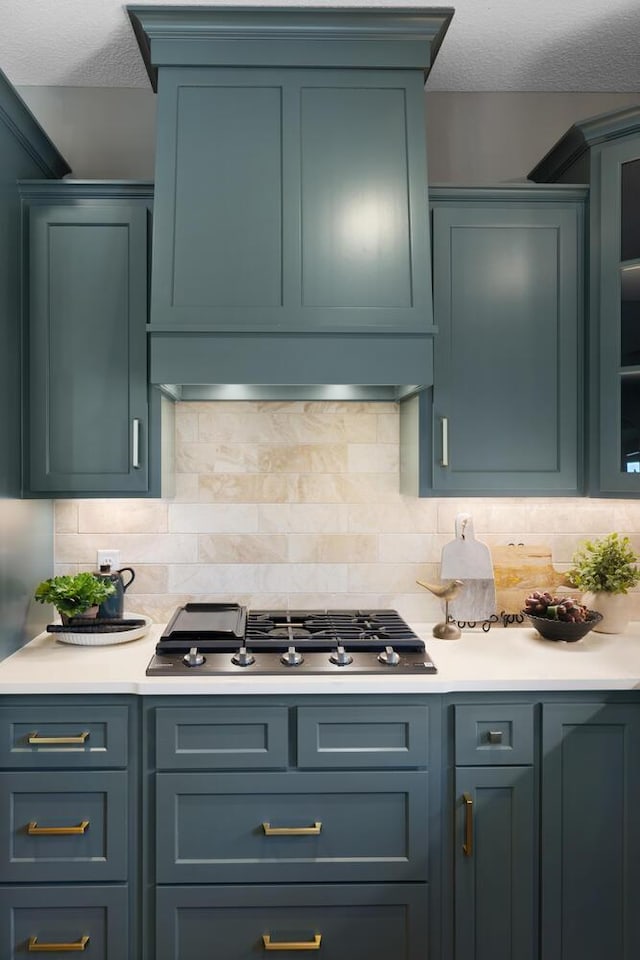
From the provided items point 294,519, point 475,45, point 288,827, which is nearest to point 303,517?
point 294,519

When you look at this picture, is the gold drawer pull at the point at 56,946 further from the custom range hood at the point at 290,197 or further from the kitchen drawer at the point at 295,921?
the custom range hood at the point at 290,197

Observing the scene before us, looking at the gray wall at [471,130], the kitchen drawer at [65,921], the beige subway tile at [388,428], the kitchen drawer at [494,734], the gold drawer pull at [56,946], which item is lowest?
the gold drawer pull at [56,946]

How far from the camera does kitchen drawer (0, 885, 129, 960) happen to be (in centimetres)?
181

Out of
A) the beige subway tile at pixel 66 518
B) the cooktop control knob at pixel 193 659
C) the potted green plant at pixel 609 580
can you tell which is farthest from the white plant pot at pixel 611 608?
the beige subway tile at pixel 66 518

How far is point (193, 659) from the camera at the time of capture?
191 cm

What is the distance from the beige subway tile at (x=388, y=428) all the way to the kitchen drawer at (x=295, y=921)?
138 cm

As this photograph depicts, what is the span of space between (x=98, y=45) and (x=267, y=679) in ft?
6.76

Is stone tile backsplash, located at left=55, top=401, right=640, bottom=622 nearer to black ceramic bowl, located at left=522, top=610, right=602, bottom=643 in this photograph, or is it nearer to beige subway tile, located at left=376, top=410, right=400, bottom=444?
beige subway tile, located at left=376, top=410, right=400, bottom=444

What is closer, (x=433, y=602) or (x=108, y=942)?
(x=108, y=942)

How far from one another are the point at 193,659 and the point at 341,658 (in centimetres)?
41

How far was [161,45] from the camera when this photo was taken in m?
2.03

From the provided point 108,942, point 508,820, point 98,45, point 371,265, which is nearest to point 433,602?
point 508,820

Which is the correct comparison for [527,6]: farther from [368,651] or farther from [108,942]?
[108,942]

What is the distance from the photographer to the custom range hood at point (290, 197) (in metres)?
1.98
